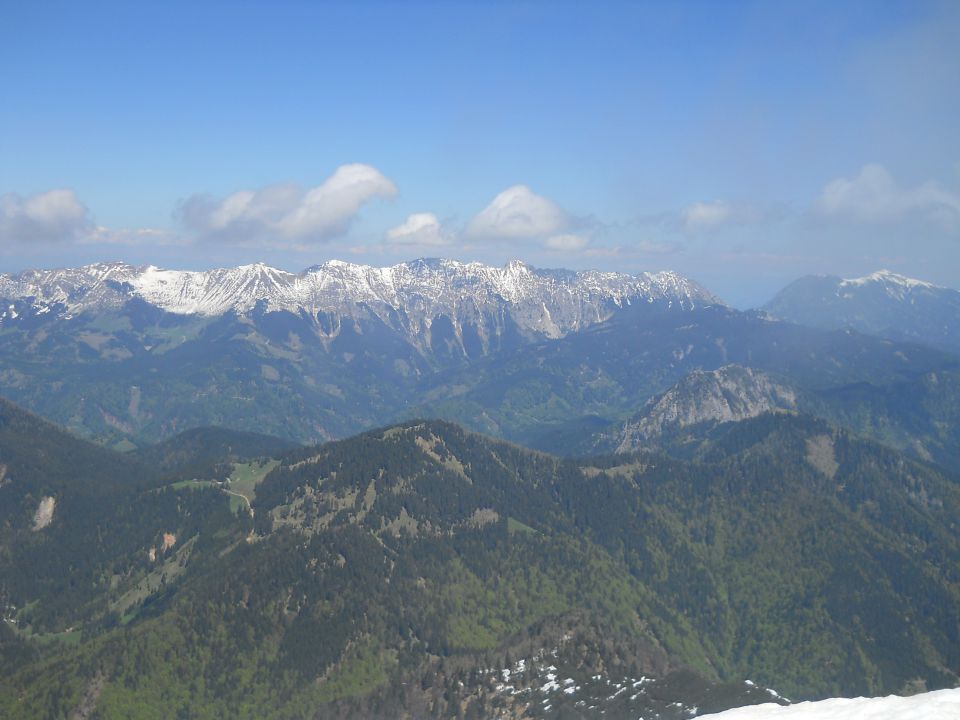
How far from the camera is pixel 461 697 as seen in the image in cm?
18225

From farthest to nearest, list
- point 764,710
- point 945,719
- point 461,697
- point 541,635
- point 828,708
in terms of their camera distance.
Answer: point 541,635, point 461,697, point 764,710, point 828,708, point 945,719

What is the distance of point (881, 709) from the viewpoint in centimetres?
6306

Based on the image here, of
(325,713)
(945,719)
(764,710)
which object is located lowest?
(325,713)

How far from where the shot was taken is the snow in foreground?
60.2 metres

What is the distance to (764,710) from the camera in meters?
73.5

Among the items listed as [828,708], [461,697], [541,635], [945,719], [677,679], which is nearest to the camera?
[945,719]

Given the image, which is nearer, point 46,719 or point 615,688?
point 615,688

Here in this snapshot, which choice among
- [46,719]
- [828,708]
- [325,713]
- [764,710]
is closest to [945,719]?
[828,708]

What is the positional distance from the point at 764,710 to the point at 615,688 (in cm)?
10008

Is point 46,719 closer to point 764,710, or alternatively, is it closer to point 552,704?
point 552,704

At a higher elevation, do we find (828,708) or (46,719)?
(828,708)

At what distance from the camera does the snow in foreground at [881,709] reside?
60188 millimetres

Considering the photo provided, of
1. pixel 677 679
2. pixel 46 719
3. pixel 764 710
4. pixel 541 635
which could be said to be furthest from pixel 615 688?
pixel 46 719

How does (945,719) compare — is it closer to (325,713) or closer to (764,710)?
(764,710)
